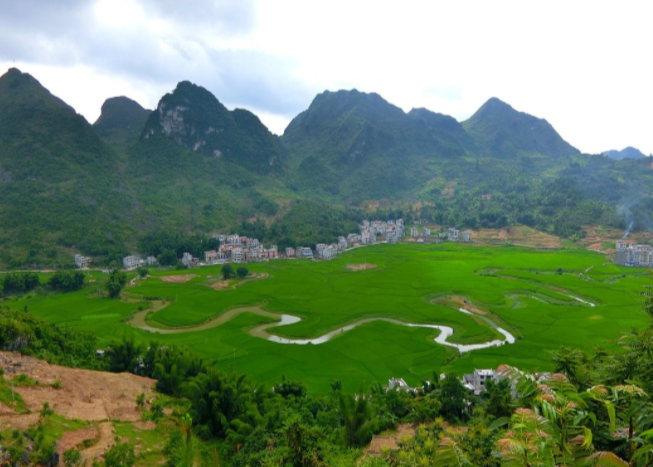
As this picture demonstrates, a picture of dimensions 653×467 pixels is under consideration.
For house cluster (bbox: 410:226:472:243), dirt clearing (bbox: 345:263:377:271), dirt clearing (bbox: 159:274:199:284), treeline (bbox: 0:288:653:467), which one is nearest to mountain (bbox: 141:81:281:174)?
house cluster (bbox: 410:226:472:243)

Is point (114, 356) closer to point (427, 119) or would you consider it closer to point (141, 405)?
point (141, 405)

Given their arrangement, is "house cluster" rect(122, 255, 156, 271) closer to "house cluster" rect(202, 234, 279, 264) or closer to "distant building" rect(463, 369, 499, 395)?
"house cluster" rect(202, 234, 279, 264)

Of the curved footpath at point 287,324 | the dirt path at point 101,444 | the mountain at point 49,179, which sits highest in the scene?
the mountain at point 49,179

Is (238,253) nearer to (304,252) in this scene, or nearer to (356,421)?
(304,252)

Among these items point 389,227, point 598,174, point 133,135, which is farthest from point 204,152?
point 598,174

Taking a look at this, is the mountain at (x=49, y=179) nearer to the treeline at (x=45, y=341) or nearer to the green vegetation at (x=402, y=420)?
the treeline at (x=45, y=341)

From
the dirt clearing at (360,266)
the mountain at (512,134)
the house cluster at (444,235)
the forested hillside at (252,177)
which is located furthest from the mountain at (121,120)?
the mountain at (512,134)
